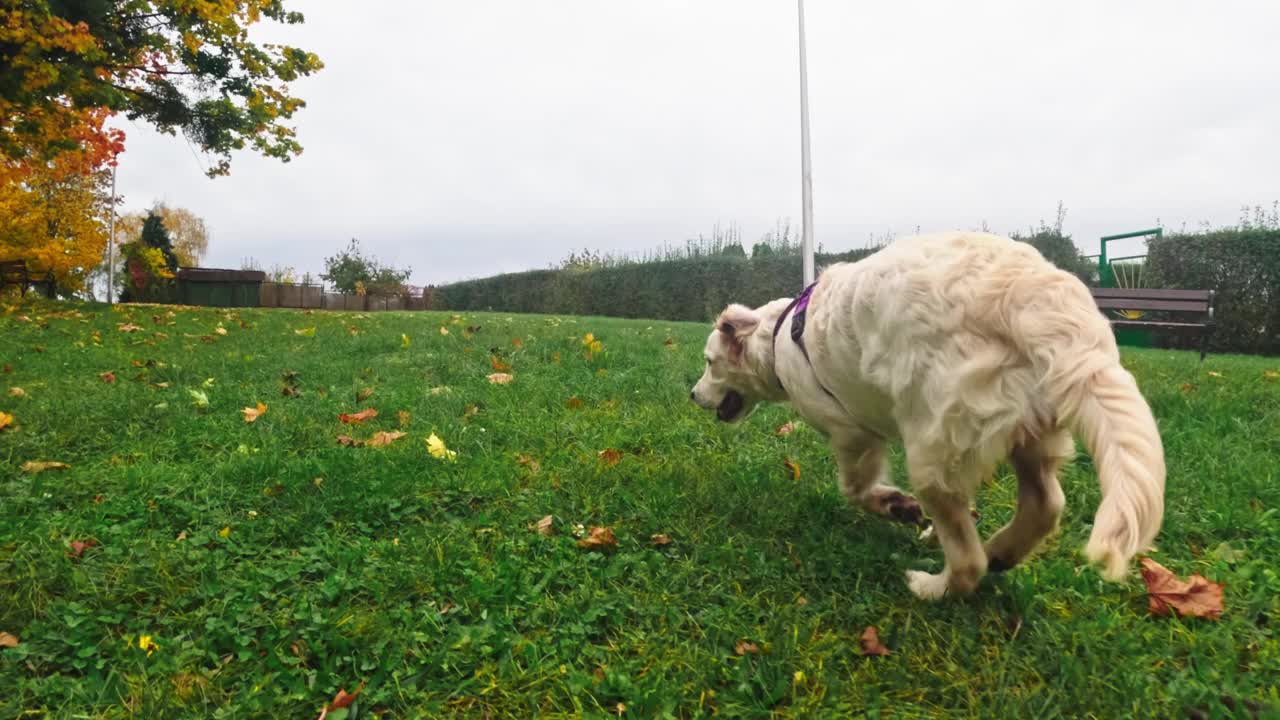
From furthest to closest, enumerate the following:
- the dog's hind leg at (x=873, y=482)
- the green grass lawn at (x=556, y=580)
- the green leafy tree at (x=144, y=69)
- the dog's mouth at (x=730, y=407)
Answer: the green leafy tree at (x=144, y=69), the dog's mouth at (x=730, y=407), the dog's hind leg at (x=873, y=482), the green grass lawn at (x=556, y=580)

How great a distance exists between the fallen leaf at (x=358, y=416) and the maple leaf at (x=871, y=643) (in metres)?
3.35

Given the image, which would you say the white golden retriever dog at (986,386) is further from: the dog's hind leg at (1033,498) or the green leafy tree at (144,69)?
the green leafy tree at (144,69)

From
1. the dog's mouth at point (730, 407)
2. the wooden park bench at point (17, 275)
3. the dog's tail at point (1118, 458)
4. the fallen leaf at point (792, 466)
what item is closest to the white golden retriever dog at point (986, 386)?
the dog's tail at point (1118, 458)

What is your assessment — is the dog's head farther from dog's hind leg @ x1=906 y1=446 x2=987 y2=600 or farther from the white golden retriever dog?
dog's hind leg @ x1=906 y1=446 x2=987 y2=600

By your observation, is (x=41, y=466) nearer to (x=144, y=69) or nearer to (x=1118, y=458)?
(x=1118, y=458)

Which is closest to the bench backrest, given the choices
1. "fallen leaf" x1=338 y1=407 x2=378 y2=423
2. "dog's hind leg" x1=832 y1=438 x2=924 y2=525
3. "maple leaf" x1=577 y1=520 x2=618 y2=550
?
"dog's hind leg" x1=832 y1=438 x2=924 y2=525

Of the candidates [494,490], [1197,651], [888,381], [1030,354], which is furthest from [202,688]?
[1197,651]

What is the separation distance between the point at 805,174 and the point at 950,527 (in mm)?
14132

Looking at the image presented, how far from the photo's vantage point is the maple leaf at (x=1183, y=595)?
2.13m

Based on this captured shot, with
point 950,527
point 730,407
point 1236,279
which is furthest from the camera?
point 1236,279

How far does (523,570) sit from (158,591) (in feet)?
4.07

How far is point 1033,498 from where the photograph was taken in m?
2.20

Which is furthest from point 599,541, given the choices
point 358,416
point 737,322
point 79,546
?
point 358,416

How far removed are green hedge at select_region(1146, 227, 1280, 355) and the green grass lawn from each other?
11420 mm
